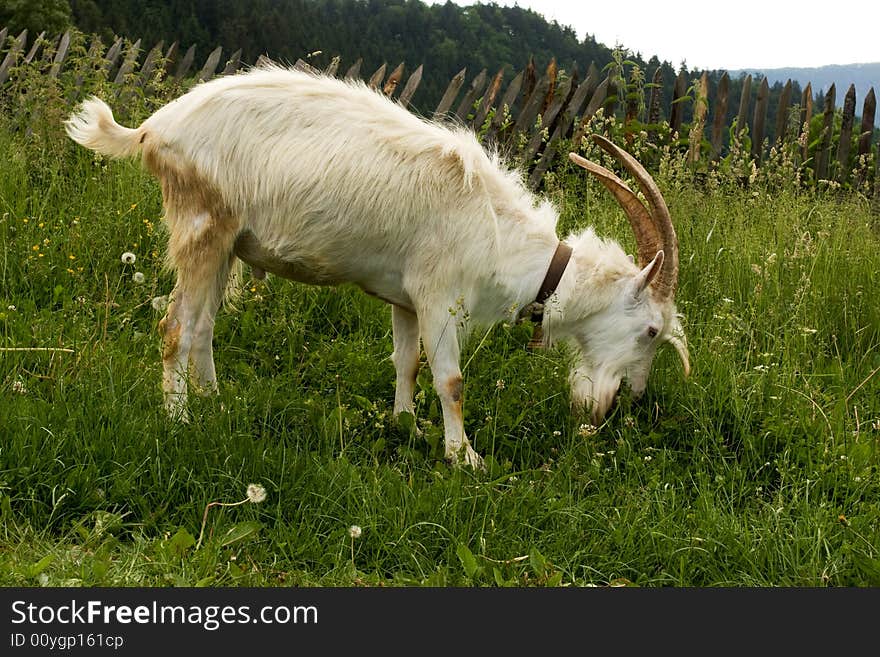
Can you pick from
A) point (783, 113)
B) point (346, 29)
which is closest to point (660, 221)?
point (783, 113)

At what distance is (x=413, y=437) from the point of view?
4.59 m

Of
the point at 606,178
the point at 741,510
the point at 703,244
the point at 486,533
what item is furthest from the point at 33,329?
the point at 703,244

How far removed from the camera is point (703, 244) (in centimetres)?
631

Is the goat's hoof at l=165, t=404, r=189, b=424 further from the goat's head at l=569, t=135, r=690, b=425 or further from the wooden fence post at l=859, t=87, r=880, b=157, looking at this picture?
the wooden fence post at l=859, t=87, r=880, b=157

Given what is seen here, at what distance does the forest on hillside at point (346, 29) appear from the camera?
20.2 m

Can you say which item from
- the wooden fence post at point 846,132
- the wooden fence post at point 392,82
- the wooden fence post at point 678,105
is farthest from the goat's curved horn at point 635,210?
the wooden fence post at point 846,132

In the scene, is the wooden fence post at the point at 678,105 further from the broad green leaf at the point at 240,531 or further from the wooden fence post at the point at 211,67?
the broad green leaf at the point at 240,531

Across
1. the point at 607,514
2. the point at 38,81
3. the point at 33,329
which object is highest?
the point at 38,81

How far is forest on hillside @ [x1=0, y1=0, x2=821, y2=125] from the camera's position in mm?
20250

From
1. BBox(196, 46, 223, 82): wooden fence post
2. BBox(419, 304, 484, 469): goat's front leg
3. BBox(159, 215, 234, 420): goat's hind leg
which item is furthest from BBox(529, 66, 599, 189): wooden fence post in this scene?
BBox(159, 215, 234, 420): goat's hind leg

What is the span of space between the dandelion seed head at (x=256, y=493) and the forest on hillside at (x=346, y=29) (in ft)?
41.1

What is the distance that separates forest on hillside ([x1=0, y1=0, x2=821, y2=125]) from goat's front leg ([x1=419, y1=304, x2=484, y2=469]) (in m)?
11.4

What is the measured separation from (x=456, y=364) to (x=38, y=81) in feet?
14.3

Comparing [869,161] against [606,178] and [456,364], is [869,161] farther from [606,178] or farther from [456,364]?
[456,364]
